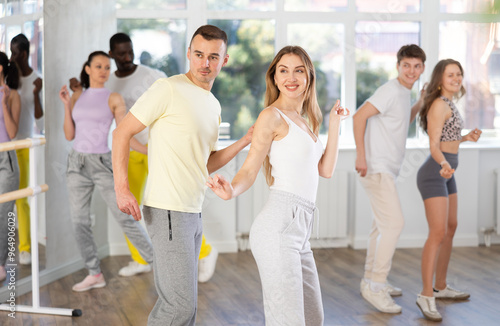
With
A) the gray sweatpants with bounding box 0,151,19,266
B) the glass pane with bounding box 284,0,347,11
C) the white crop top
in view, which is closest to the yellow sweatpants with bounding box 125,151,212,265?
the gray sweatpants with bounding box 0,151,19,266

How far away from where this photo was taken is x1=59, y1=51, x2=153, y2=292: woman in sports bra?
3980 mm

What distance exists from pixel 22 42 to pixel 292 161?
2.37 meters

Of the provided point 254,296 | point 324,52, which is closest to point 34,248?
point 254,296

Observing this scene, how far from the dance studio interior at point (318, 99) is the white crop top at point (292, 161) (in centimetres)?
202

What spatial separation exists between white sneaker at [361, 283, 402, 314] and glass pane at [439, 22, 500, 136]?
2501 mm

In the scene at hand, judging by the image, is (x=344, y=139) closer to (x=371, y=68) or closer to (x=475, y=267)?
(x=371, y=68)

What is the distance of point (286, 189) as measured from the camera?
216 centimetres

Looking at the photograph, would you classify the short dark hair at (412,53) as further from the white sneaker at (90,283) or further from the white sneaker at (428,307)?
the white sneaker at (90,283)

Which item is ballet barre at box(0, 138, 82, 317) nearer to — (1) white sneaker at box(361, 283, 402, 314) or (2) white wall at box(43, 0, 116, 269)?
(2) white wall at box(43, 0, 116, 269)

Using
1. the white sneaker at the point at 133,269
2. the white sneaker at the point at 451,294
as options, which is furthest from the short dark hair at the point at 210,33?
the white sneaker at the point at 133,269

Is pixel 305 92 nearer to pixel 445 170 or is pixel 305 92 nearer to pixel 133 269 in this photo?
pixel 445 170

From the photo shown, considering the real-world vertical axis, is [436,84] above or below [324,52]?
below

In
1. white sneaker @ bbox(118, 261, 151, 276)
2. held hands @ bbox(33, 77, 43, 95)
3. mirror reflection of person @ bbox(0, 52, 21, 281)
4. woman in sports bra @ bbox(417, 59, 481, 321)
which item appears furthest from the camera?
white sneaker @ bbox(118, 261, 151, 276)

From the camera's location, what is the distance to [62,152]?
435cm
